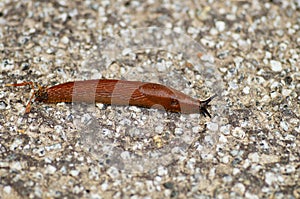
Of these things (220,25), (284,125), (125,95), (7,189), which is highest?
(220,25)

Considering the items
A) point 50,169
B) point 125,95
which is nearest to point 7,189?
point 50,169

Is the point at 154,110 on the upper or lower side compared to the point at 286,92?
lower

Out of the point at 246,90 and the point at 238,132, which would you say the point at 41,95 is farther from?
the point at 246,90

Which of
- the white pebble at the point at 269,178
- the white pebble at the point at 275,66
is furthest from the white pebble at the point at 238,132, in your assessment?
the white pebble at the point at 275,66

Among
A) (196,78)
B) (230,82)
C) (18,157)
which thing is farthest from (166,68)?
(18,157)

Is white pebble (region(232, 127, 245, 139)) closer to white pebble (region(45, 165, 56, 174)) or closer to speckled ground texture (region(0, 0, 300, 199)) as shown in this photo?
speckled ground texture (region(0, 0, 300, 199))
